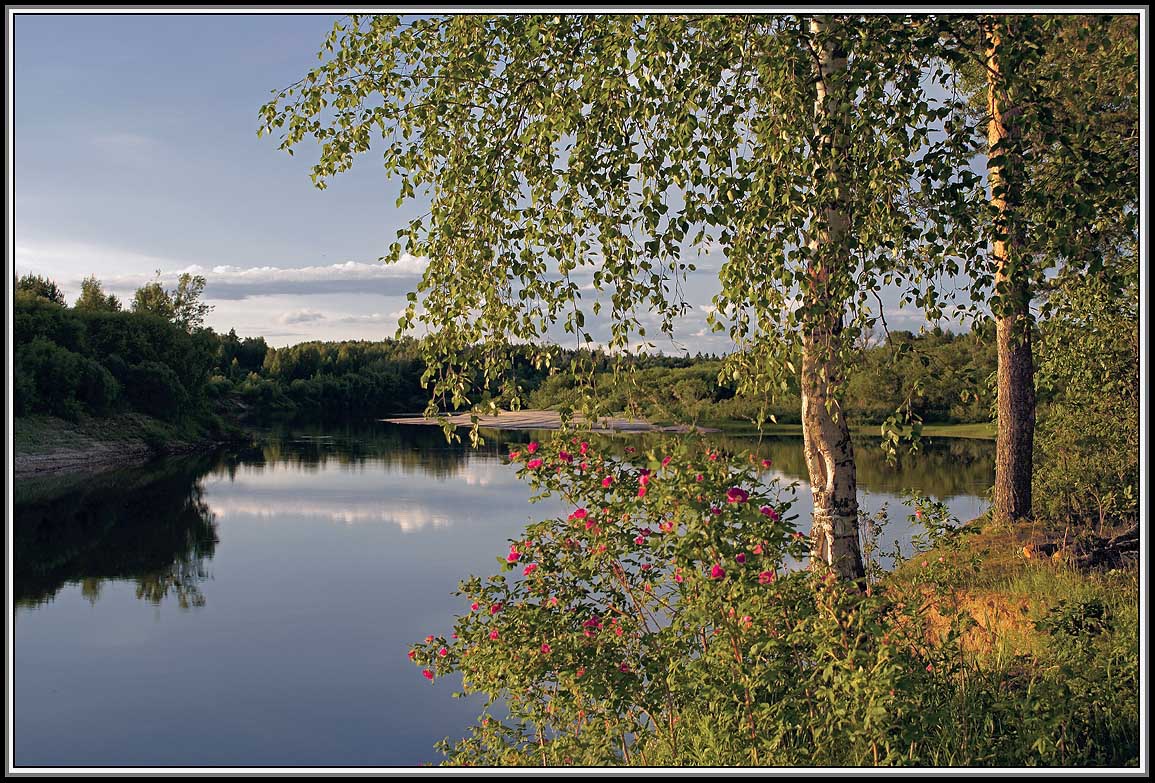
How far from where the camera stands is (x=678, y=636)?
13.8 feet

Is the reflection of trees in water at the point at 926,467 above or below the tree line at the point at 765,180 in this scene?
below

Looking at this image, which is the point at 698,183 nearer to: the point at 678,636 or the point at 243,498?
the point at 678,636

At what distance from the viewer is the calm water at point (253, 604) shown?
27.6ft

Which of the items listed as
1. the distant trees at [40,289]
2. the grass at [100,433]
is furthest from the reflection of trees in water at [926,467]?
the distant trees at [40,289]

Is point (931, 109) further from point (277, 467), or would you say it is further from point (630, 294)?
point (277, 467)

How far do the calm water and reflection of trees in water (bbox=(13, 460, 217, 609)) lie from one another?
63mm

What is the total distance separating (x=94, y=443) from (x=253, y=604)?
20374 millimetres

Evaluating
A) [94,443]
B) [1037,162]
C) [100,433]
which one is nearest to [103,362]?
[100,433]

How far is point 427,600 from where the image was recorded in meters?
13.3

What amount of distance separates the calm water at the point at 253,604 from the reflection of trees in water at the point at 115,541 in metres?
0.06

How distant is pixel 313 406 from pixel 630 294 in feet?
171

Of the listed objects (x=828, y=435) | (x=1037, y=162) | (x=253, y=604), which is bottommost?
(x=253, y=604)

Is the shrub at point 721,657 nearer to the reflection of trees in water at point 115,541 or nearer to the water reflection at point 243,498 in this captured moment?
the water reflection at point 243,498

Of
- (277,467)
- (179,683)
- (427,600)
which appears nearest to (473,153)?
(179,683)
